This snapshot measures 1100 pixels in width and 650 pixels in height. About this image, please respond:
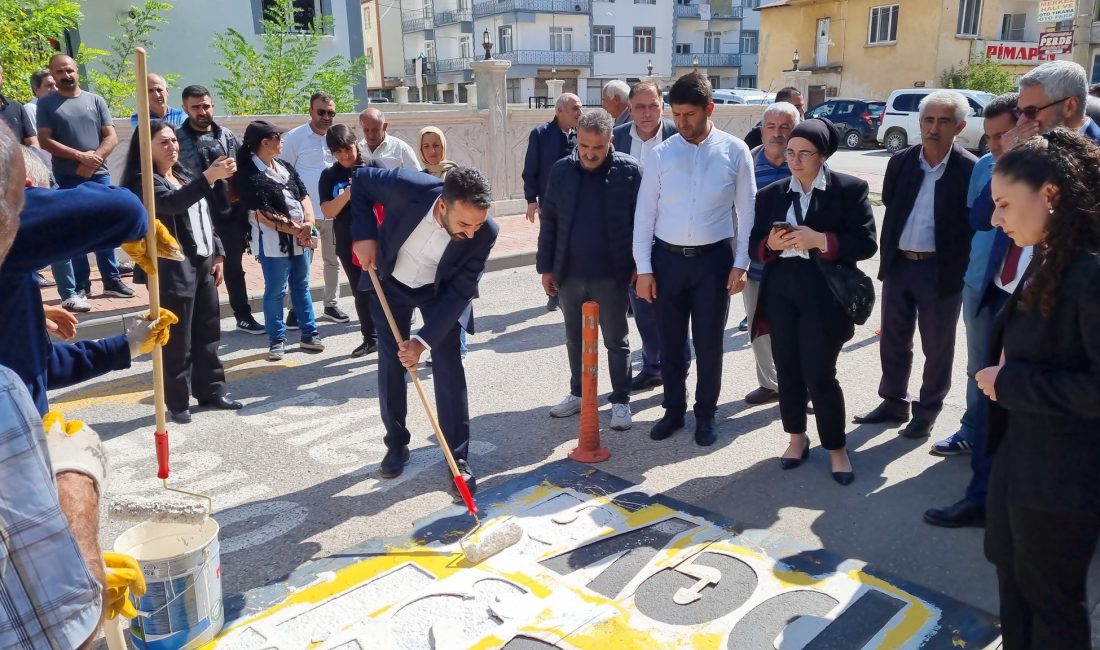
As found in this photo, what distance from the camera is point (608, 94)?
7621 millimetres

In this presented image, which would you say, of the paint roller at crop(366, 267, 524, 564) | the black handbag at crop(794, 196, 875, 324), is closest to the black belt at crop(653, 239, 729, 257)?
the black handbag at crop(794, 196, 875, 324)

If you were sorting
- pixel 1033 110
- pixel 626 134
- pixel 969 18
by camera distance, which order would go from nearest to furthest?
pixel 1033 110 → pixel 626 134 → pixel 969 18

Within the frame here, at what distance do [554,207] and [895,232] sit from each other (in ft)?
6.64

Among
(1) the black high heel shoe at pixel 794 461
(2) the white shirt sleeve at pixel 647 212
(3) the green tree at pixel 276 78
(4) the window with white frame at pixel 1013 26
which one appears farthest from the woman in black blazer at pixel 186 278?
(4) the window with white frame at pixel 1013 26

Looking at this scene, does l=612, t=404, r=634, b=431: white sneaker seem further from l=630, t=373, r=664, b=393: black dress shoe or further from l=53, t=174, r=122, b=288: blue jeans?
l=53, t=174, r=122, b=288: blue jeans

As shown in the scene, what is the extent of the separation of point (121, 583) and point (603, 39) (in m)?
→ 55.7

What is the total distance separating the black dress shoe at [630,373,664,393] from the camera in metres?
5.98

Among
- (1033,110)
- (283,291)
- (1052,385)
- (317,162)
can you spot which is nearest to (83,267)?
(317,162)

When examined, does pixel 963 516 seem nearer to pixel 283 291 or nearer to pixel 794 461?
pixel 794 461

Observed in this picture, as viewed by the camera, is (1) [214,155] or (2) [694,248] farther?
(1) [214,155]

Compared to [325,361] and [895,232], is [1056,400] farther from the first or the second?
[325,361]

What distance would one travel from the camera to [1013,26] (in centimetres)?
3756

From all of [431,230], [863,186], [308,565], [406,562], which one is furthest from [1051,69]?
[308,565]

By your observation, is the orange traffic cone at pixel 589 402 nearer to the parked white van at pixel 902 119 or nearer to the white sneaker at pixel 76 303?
the white sneaker at pixel 76 303
